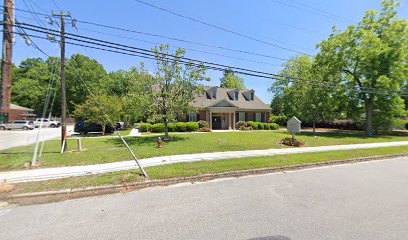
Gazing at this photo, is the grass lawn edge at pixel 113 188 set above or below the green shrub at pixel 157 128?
below

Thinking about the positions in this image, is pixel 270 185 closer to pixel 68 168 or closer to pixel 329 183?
pixel 329 183

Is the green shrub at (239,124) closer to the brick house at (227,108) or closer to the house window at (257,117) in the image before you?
the brick house at (227,108)

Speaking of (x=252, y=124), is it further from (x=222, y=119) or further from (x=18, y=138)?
(x=18, y=138)

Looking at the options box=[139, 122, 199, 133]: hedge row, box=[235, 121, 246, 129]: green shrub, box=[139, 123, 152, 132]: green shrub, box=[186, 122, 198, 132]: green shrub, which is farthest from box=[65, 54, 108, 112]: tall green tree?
box=[235, 121, 246, 129]: green shrub

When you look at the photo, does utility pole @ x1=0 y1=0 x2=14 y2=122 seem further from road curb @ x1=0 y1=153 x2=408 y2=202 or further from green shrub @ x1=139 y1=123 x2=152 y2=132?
green shrub @ x1=139 y1=123 x2=152 y2=132

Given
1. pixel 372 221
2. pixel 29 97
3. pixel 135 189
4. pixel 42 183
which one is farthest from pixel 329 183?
pixel 29 97

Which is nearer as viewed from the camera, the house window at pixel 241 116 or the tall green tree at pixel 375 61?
the tall green tree at pixel 375 61

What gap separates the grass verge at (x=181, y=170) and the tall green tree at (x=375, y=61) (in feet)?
47.6

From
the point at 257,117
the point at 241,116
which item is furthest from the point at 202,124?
the point at 257,117

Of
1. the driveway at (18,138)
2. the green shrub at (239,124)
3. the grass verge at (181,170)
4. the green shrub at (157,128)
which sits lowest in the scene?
the grass verge at (181,170)

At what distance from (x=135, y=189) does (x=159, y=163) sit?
7.89 feet

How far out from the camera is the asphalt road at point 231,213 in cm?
324

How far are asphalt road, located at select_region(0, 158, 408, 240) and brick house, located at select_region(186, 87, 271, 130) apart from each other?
18413 millimetres

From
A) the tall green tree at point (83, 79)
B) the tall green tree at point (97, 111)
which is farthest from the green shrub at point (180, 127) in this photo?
the tall green tree at point (83, 79)
